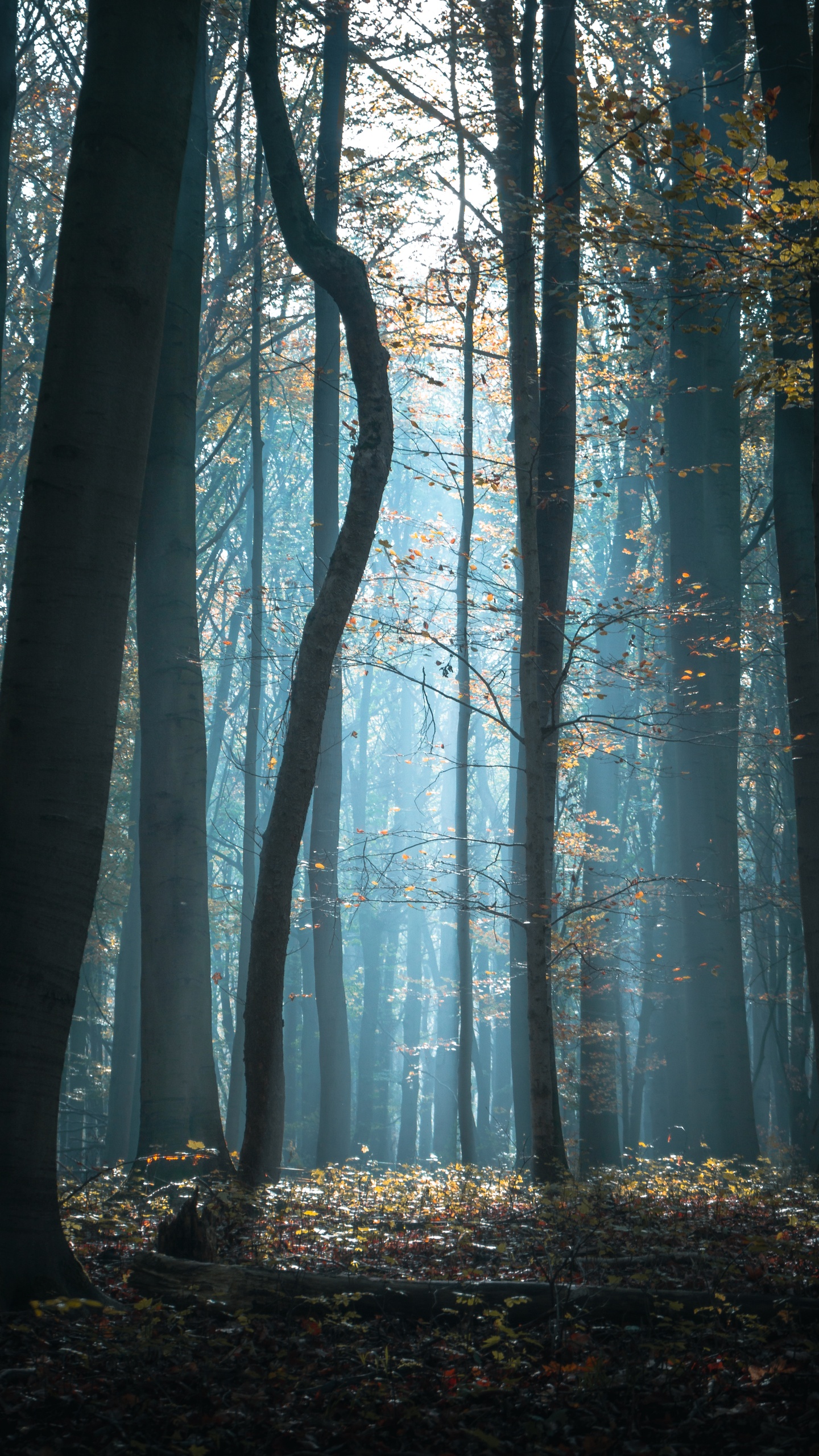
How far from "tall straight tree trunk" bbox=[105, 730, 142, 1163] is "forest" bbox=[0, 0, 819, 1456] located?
0.45 feet

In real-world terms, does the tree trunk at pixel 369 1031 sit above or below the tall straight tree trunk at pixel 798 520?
below

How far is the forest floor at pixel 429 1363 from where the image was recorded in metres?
3.18

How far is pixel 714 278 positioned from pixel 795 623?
4.41 meters

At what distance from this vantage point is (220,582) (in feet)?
71.7

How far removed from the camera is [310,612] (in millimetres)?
8148

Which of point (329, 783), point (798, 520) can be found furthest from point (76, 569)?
point (329, 783)

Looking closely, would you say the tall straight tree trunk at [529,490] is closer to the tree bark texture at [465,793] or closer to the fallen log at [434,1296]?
the tree bark texture at [465,793]

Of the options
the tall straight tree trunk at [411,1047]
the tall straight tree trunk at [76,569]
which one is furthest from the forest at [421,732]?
the tall straight tree trunk at [411,1047]

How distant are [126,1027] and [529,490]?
14.2 m

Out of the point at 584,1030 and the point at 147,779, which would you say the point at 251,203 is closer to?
the point at 147,779

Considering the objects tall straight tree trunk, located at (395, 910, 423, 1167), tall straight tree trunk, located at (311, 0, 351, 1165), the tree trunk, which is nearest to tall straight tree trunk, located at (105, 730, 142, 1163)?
tall straight tree trunk, located at (311, 0, 351, 1165)

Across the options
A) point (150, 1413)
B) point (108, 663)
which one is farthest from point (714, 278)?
point (150, 1413)

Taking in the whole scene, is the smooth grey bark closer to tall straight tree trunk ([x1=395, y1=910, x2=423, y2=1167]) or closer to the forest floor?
tall straight tree trunk ([x1=395, y1=910, x2=423, y2=1167])

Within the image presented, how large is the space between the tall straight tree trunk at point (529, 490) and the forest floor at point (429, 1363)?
10.2ft
